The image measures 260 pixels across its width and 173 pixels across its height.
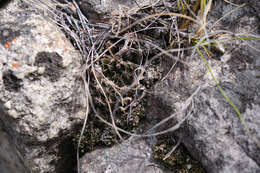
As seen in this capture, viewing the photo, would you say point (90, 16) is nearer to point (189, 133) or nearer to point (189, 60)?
point (189, 60)

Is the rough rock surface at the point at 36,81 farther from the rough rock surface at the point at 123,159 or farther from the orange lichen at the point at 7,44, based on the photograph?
the rough rock surface at the point at 123,159

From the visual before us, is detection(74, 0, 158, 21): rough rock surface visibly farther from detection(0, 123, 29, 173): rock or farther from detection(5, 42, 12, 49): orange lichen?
detection(0, 123, 29, 173): rock

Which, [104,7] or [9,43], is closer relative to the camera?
[9,43]

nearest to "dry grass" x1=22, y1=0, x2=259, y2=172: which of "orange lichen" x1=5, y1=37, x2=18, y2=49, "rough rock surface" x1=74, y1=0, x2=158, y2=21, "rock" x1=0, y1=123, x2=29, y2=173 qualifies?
"rough rock surface" x1=74, y1=0, x2=158, y2=21

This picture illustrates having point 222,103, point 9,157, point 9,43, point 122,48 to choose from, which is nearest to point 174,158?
point 222,103

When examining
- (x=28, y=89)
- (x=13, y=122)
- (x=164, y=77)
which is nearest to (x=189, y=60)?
(x=164, y=77)

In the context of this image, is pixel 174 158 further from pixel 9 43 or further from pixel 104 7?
pixel 9 43
